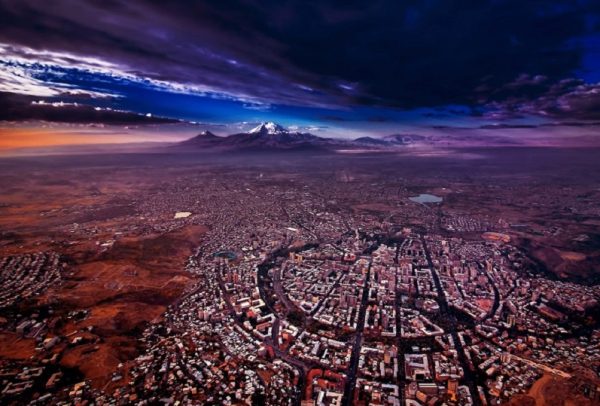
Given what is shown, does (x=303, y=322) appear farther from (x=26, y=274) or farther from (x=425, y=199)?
(x=425, y=199)

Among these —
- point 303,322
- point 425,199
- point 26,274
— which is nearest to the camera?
point 303,322

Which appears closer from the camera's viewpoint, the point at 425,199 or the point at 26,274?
the point at 26,274

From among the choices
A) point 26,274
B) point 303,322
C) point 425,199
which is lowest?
Answer: point 26,274

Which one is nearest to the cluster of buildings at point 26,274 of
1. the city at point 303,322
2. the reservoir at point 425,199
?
the city at point 303,322

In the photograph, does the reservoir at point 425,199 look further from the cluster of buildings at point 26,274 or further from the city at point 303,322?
the cluster of buildings at point 26,274

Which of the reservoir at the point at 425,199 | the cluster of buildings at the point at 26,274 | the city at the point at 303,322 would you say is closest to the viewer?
the city at the point at 303,322

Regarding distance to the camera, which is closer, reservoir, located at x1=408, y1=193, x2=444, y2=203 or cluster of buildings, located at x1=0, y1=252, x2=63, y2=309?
cluster of buildings, located at x1=0, y1=252, x2=63, y2=309

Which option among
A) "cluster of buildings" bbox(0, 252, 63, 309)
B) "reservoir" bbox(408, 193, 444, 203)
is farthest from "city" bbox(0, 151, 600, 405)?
"reservoir" bbox(408, 193, 444, 203)

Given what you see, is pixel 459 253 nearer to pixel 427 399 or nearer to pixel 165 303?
pixel 427 399

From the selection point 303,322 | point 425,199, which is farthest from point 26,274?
point 425,199

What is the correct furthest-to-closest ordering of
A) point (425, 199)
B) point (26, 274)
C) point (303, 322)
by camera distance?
point (425, 199)
point (26, 274)
point (303, 322)

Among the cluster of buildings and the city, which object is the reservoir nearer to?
the city

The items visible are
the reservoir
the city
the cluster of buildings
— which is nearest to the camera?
the city

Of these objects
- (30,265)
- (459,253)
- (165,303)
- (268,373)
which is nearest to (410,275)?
(459,253)
